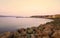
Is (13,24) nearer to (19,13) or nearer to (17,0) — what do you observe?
(19,13)

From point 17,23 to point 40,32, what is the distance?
0.37 metres

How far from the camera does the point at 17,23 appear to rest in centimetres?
167

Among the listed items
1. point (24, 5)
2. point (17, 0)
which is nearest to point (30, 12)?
point (24, 5)

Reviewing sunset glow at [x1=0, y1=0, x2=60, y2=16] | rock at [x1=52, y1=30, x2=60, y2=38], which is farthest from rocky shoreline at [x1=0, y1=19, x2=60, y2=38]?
A: sunset glow at [x1=0, y1=0, x2=60, y2=16]

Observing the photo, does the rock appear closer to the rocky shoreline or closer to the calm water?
the rocky shoreline

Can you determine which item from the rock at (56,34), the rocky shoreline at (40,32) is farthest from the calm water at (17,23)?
the rock at (56,34)

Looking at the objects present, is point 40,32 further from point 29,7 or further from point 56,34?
point 29,7

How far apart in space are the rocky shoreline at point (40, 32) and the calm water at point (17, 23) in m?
0.06

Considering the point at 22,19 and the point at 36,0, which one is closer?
the point at 22,19

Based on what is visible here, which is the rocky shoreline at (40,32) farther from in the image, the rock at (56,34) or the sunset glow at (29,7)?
the sunset glow at (29,7)

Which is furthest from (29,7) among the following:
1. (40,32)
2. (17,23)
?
(40,32)

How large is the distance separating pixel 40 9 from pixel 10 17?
48 cm

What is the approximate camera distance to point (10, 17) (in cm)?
166

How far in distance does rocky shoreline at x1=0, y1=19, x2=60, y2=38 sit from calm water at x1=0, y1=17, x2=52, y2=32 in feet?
0.18
